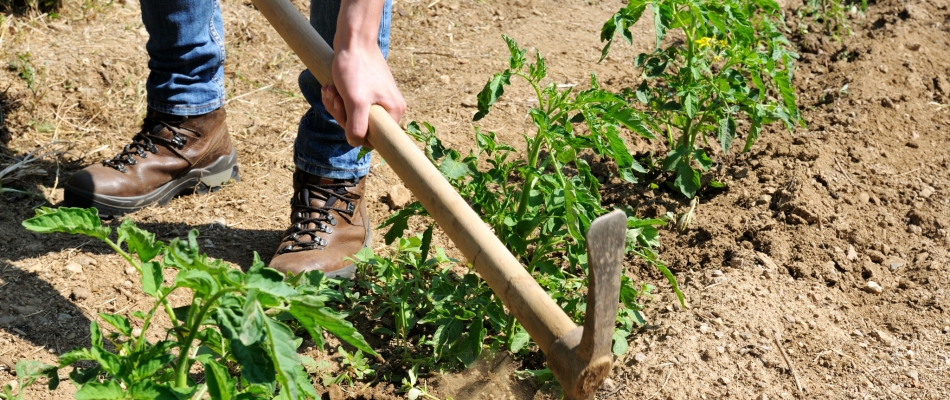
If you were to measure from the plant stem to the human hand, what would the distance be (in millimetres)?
713

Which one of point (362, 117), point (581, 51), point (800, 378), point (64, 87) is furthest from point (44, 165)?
point (800, 378)

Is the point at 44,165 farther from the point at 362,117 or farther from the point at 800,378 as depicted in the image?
the point at 800,378

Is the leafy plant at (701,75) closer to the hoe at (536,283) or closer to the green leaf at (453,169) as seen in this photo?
the green leaf at (453,169)

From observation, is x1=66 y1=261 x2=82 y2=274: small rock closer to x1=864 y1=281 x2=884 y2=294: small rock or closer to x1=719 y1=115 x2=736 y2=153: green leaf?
x1=719 y1=115 x2=736 y2=153: green leaf

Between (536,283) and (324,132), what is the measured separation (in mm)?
1255

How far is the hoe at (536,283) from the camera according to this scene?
148cm

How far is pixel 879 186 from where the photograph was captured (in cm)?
312

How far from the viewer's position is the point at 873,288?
106 inches

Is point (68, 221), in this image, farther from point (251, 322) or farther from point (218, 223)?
point (218, 223)

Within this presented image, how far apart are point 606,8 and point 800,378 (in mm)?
2879

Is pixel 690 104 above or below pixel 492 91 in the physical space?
below

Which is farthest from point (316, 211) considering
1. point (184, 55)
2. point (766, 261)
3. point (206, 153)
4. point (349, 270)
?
point (766, 261)

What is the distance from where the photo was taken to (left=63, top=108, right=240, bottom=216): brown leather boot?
2824 mm

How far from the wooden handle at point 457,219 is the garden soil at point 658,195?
2.32ft
